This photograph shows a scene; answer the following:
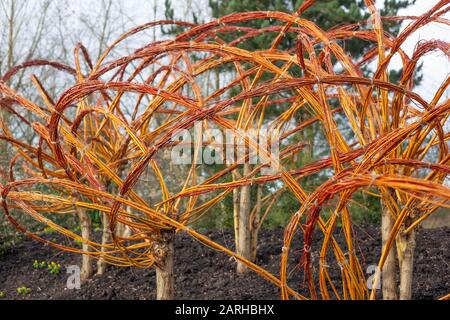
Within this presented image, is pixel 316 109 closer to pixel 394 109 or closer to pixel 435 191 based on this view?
pixel 394 109

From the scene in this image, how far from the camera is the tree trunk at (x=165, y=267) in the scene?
3.24 m

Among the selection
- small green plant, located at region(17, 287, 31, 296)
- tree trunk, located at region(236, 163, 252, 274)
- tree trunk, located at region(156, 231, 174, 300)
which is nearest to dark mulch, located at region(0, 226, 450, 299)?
small green plant, located at region(17, 287, 31, 296)

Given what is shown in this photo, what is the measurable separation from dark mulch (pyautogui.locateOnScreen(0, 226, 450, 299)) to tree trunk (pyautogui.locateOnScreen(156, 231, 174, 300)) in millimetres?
853

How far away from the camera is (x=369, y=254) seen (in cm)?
473

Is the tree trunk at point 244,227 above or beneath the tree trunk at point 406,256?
above

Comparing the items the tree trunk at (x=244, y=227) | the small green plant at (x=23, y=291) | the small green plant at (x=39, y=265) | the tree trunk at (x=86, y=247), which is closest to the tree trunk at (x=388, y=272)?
the tree trunk at (x=244, y=227)

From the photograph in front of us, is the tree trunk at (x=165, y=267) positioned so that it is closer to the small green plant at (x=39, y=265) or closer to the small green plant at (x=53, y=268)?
the small green plant at (x=53, y=268)

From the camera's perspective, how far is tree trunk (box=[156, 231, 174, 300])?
3.24 metres

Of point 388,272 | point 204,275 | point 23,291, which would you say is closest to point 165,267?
point 388,272

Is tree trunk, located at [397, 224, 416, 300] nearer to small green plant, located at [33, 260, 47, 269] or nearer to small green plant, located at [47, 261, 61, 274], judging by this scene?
small green plant, located at [47, 261, 61, 274]

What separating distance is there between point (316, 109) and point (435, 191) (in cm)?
104

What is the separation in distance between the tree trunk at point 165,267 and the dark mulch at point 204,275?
33.6 inches

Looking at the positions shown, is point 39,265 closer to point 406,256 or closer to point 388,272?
point 388,272

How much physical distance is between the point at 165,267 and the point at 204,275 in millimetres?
1342
